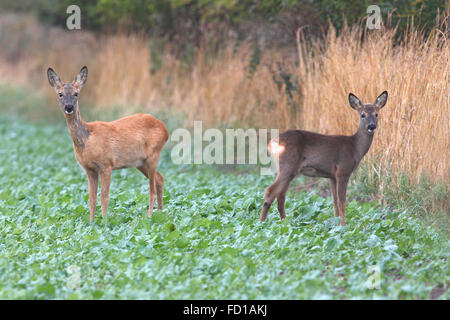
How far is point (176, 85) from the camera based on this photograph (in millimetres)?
13531

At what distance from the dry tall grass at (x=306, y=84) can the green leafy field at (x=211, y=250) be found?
0.85 meters

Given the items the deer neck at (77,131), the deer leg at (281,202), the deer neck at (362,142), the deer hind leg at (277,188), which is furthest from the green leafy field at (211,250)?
the deer neck at (77,131)

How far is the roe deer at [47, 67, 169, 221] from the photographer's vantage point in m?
6.80

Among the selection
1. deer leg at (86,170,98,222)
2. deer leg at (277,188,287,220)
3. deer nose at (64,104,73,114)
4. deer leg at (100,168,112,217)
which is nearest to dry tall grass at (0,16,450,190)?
deer leg at (277,188,287,220)

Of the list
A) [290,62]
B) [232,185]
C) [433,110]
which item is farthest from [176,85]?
[433,110]

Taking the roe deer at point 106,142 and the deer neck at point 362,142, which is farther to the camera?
the roe deer at point 106,142

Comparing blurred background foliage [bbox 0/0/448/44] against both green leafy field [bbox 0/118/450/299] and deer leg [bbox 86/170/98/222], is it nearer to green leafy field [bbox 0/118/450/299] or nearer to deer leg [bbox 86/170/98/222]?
green leafy field [bbox 0/118/450/299]

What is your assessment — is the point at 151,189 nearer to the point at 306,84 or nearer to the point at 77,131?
the point at 77,131

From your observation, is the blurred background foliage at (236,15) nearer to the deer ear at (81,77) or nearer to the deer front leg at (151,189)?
the deer front leg at (151,189)

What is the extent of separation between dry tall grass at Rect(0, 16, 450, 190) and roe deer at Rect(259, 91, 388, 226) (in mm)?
786

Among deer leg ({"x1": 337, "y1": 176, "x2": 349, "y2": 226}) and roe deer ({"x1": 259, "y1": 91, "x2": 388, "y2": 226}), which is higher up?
roe deer ({"x1": 259, "y1": 91, "x2": 388, "y2": 226})

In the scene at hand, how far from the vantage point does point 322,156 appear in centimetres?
648

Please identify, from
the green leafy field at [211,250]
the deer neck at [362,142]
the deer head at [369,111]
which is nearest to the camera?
the green leafy field at [211,250]

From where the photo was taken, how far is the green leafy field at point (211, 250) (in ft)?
15.5
